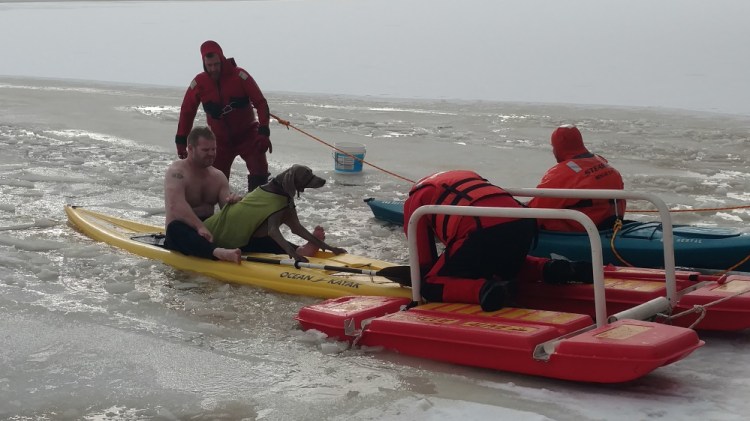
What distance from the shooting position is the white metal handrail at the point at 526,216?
4516mm

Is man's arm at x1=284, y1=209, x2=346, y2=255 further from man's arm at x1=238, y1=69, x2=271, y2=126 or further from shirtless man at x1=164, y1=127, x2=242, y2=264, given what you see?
man's arm at x1=238, y1=69, x2=271, y2=126

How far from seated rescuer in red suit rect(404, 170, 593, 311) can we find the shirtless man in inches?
68.8

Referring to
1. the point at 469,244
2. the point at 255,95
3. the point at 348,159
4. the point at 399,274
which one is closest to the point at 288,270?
the point at 399,274

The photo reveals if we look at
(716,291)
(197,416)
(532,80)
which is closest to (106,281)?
(197,416)

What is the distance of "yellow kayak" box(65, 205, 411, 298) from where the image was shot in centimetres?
598

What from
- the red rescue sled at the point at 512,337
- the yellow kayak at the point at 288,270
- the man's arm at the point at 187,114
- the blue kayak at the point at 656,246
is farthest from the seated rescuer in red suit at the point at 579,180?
the man's arm at the point at 187,114

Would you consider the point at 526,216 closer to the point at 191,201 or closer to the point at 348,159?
the point at 191,201

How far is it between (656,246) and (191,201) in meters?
3.18

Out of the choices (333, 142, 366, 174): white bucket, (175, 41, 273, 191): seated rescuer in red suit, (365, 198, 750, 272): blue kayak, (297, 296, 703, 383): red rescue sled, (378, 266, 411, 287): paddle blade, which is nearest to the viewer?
(297, 296, 703, 383): red rescue sled

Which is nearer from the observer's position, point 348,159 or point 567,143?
point 567,143

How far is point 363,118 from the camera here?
1487 centimetres

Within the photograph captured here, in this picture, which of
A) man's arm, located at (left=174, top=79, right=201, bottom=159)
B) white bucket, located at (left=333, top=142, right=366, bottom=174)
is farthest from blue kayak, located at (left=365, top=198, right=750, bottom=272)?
white bucket, located at (left=333, top=142, right=366, bottom=174)

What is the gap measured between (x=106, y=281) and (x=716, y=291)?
377 centimetres

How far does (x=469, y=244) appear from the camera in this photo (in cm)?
507
